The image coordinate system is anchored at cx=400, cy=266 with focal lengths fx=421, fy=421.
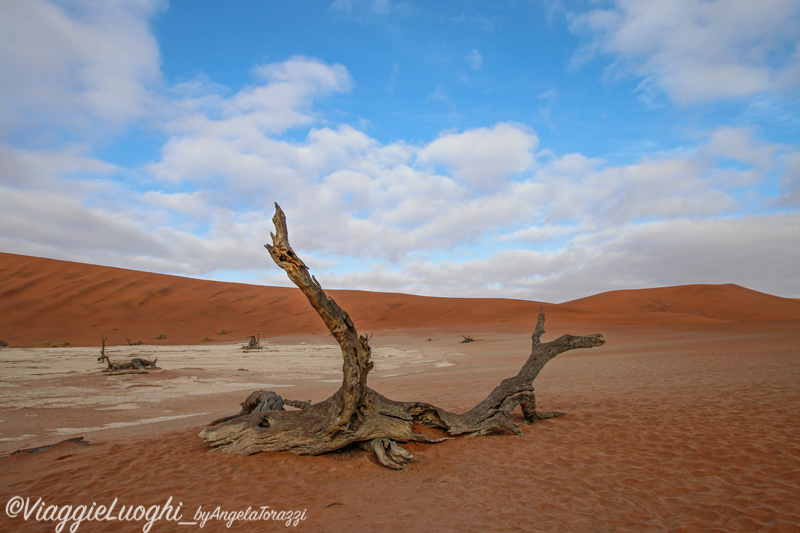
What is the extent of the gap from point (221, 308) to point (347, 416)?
44.1m

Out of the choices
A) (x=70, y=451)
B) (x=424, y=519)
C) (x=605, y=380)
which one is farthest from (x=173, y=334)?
(x=424, y=519)

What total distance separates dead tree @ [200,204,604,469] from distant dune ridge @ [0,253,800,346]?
89.1 feet

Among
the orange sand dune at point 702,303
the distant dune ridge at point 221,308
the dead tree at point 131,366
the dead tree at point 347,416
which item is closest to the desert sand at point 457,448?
the dead tree at point 347,416

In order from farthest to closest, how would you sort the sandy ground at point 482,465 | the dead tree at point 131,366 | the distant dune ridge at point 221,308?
the distant dune ridge at point 221,308 < the dead tree at point 131,366 < the sandy ground at point 482,465

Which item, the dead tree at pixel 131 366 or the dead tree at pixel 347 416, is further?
the dead tree at pixel 131 366

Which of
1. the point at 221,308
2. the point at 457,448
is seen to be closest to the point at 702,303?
the point at 221,308

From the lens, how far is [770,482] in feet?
15.8

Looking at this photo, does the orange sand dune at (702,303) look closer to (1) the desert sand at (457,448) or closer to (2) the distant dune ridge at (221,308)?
(2) the distant dune ridge at (221,308)

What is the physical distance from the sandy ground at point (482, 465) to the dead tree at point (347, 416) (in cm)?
26

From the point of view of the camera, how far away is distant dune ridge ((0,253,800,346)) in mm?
33938

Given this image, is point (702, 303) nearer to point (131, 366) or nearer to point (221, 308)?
point (221, 308)

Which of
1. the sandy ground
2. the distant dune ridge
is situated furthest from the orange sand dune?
the sandy ground

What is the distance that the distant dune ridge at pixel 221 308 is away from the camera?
33938mm

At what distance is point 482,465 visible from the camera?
6148 mm
